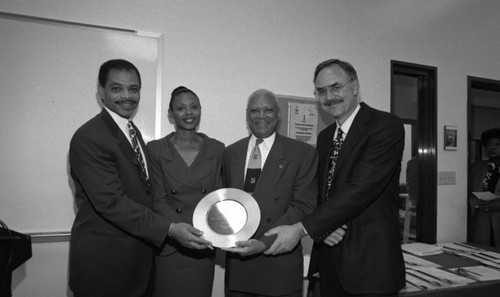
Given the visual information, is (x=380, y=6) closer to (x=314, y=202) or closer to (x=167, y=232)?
(x=314, y=202)

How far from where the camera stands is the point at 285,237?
180cm

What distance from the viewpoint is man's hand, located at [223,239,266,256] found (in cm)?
177

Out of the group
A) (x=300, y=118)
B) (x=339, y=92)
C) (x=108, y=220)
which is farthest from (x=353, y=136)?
(x=300, y=118)

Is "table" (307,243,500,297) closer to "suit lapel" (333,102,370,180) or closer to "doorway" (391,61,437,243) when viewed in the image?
"suit lapel" (333,102,370,180)

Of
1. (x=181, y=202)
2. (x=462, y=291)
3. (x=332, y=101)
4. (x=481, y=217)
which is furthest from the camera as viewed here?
(x=481, y=217)

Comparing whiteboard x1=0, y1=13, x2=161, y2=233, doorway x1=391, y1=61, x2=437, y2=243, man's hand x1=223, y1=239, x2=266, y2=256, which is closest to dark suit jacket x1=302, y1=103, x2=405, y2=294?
man's hand x1=223, y1=239, x2=266, y2=256

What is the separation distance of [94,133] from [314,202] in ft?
3.96

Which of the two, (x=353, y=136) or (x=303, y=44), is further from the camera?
(x=303, y=44)

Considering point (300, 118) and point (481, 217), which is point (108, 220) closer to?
point (300, 118)

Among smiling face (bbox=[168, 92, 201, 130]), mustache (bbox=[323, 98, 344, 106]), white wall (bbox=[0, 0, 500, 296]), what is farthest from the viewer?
white wall (bbox=[0, 0, 500, 296])

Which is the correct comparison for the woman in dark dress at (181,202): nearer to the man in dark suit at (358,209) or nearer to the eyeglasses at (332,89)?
the man in dark suit at (358,209)

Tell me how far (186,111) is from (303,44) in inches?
59.8

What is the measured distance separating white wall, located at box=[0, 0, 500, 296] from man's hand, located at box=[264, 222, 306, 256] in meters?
1.30

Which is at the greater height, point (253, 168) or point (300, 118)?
point (300, 118)
